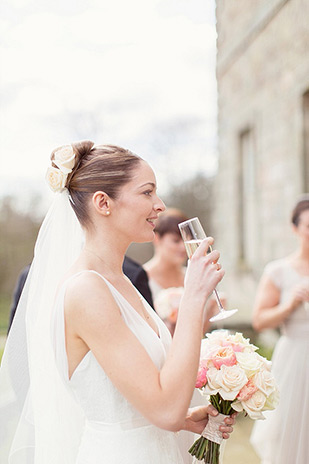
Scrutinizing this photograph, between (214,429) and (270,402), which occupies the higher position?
(270,402)

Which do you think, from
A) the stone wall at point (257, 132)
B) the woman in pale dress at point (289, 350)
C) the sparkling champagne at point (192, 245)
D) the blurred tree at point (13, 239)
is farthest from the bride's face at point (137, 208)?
the blurred tree at point (13, 239)

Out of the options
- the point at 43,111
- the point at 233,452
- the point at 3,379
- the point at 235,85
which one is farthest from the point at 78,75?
the point at 3,379

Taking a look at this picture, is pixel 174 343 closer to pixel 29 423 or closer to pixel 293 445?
pixel 29 423

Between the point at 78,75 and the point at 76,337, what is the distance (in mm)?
18059

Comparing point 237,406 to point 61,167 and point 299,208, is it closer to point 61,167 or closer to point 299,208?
point 61,167

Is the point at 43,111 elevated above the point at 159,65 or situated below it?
below

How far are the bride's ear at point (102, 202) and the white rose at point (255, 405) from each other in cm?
83

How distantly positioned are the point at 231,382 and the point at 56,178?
96 centimetres

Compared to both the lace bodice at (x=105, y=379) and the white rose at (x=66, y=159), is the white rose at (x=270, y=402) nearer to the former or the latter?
the lace bodice at (x=105, y=379)

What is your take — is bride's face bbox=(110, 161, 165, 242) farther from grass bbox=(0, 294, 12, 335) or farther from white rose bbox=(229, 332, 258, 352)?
grass bbox=(0, 294, 12, 335)

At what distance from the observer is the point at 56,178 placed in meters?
2.10

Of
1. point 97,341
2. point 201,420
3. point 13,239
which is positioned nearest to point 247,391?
point 201,420

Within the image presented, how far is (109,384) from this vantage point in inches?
74.2

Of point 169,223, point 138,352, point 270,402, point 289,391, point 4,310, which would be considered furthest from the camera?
point 4,310
